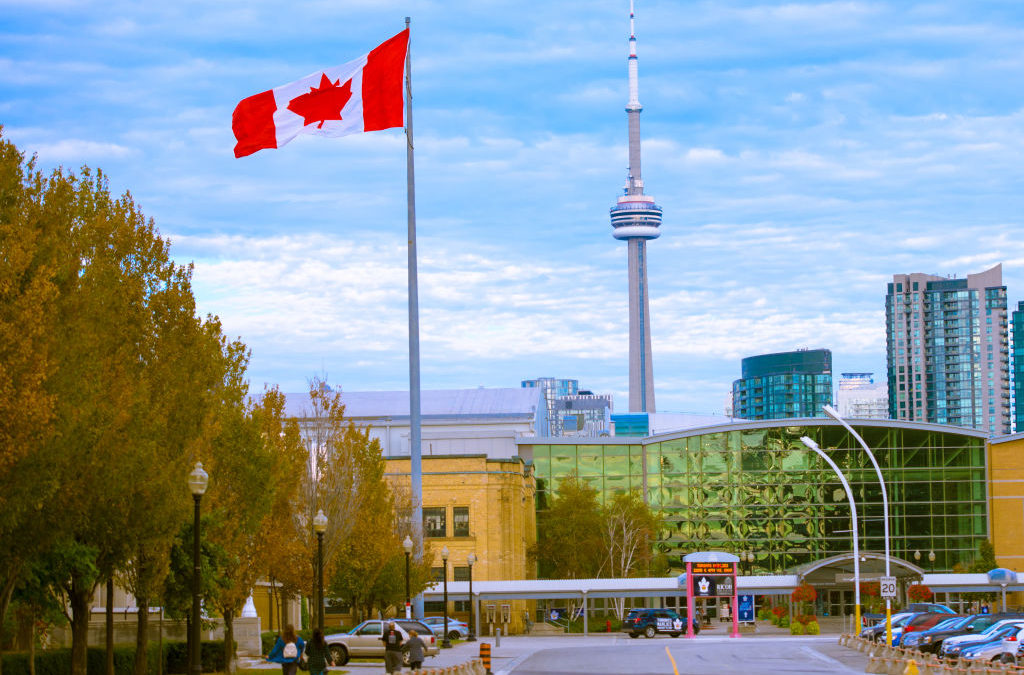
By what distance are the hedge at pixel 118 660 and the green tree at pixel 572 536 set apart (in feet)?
190

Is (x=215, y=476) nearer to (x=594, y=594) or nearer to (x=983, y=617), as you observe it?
(x=983, y=617)

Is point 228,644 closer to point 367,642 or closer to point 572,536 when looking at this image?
point 367,642

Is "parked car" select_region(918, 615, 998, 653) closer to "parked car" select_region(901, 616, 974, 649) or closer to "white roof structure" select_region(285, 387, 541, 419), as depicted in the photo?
"parked car" select_region(901, 616, 974, 649)

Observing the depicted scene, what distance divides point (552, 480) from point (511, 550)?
47.6 feet

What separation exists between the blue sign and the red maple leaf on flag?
5126 centimetres

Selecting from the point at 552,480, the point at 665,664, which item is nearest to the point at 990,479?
the point at 552,480

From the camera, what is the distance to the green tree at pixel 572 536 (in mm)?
100250

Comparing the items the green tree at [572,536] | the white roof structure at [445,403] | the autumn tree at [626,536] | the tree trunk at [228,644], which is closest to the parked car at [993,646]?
the tree trunk at [228,644]

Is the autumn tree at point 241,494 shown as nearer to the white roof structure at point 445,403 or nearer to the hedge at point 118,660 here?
the hedge at point 118,660

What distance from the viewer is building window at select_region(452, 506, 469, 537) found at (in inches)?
3625

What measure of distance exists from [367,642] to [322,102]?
63.9 feet

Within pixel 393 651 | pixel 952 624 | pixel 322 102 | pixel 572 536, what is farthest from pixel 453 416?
pixel 393 651

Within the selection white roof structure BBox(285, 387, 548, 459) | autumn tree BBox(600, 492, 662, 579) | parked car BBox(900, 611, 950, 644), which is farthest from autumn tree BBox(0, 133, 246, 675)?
white roof structure BBox(285, 387, 548, 459)

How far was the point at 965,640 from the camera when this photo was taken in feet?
147
